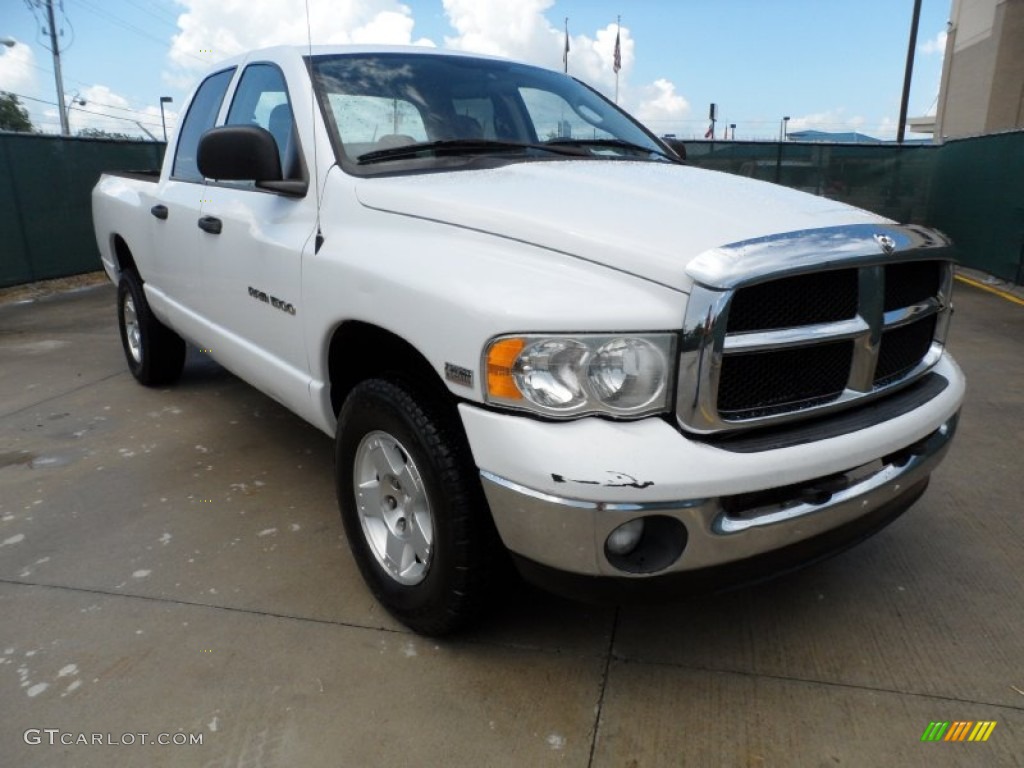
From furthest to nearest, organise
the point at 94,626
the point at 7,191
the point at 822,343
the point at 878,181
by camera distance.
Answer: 1. the point at 878,181
2. the point at 7,191
3. the point at 94,626
4. the point at 822,343

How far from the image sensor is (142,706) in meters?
2.15

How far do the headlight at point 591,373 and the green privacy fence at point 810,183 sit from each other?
336 inches

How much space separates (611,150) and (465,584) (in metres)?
1.96

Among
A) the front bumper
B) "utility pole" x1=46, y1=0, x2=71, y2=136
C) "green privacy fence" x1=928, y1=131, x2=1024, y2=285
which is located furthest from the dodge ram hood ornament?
"utility pole" x1=46, y1=0, x2=71, y2=136

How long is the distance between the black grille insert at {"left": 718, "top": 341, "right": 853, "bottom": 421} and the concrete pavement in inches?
34.2

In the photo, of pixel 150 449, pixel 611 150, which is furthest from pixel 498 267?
pixel 150 449

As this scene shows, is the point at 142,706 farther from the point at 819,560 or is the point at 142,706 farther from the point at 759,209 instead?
the point at 759,209

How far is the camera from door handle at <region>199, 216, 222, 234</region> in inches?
131

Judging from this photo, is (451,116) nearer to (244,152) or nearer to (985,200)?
(244,152)

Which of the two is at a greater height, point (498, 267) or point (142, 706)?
point (498, 267)

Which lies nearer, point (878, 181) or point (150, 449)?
point (150, 449)

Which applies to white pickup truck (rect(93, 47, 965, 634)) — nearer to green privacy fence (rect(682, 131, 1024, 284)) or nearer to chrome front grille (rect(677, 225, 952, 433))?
chrome front grille (rect(677, 225, 952, 433))

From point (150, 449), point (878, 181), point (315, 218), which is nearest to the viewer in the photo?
point (315, 218)

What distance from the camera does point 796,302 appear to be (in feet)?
6.37
